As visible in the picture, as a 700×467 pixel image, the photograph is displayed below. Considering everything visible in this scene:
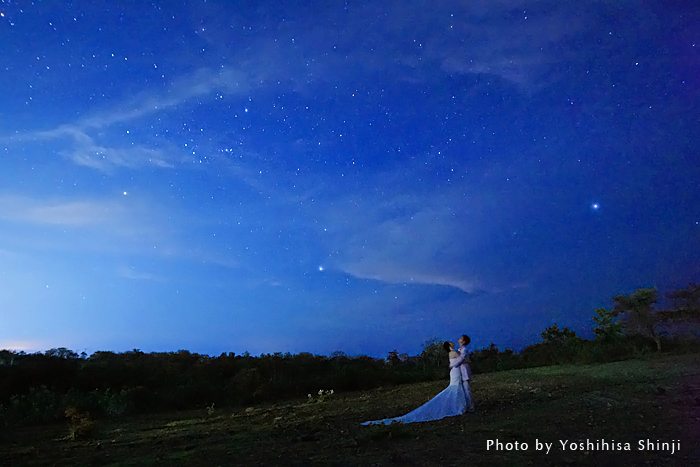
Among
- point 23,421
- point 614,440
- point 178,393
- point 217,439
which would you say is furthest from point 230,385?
point 614,440

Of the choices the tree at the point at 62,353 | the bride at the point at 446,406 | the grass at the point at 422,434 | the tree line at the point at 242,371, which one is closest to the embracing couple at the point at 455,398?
the bride at the point at 446,406

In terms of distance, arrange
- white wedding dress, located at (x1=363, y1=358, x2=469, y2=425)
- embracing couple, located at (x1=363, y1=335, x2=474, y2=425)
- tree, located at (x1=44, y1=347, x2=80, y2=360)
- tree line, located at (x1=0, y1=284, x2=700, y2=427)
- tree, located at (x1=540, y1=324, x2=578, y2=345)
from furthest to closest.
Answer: tree, located at (x1=540, y1=324, x2=578, y2=345)
tree, located at (x1=44, y1=347, x2=80, y2=360)
tree line, located at (x1=0, y1=284, x2=700, y2=427)
embracing couple, located at (x1=363, y1=335, x2=474, y2=425)
white wedding dress, located at (x1=363, y1=358, x2=469, y2=425)

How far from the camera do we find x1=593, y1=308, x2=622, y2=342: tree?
106 ft

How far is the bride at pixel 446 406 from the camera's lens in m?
12.3

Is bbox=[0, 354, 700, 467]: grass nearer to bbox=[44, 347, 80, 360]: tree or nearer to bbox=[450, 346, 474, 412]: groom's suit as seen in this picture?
bbox=[450, 346, 474, 412]: groom's suit

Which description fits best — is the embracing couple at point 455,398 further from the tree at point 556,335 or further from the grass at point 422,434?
the tree at point 556,335

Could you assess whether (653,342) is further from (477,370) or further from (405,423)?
(405,423)

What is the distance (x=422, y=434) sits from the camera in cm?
1026

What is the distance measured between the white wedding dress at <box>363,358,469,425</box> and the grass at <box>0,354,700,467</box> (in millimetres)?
545

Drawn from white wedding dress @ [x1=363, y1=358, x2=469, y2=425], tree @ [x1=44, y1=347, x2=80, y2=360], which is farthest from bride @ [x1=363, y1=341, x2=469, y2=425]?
tree @ [x1=44, y1=347, x2=80, y2=360]

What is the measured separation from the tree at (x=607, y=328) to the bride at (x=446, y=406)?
23.7 m

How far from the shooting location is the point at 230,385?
22.4 m

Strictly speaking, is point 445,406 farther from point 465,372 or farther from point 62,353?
point 62,353

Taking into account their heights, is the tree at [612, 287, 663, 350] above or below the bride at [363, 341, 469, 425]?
above
